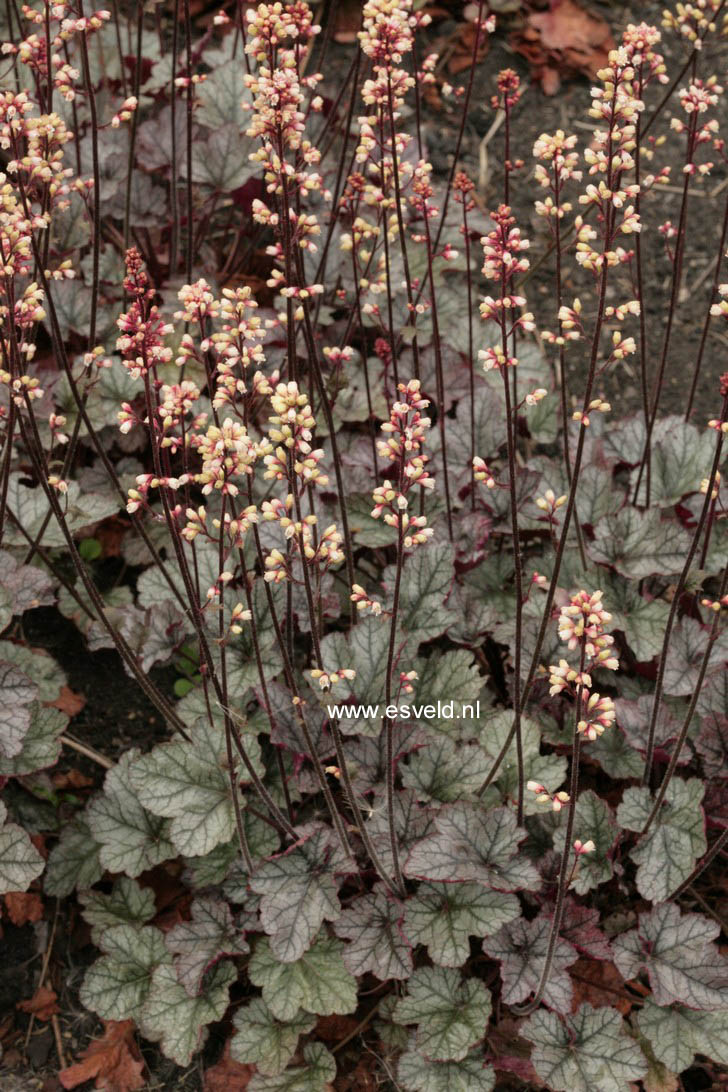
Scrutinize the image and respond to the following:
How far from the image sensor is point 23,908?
357 centimetres

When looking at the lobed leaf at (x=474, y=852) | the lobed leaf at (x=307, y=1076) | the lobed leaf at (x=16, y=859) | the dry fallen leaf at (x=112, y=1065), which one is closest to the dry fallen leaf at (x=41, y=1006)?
the dry fallen leaf at (x=112, y=1065)

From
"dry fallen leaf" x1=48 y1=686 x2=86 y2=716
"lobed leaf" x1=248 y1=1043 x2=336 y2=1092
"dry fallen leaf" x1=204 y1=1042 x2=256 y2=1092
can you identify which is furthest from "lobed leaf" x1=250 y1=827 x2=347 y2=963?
"dry fallen leaf" x1=48 y1=686 x2=86 y2=716

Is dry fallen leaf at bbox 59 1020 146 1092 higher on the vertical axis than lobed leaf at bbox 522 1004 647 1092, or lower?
lower

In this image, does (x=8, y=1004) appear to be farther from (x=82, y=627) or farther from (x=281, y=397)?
(x=281, y=397)

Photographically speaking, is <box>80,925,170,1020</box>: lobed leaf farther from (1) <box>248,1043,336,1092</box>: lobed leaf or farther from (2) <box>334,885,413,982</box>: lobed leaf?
(2) <box>334,885,413,982</box>: lobed leaf

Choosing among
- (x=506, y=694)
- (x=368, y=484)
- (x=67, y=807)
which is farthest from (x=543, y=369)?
(x=67, y=807)

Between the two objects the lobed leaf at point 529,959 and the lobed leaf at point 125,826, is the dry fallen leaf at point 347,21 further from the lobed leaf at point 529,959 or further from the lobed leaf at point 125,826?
the lobed leaf at point 529,959

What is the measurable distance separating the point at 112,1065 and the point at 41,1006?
31cm

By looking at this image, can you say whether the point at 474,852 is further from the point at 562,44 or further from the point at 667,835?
the point at 562,44

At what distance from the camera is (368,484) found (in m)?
3.85

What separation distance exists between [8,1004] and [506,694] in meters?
1.82

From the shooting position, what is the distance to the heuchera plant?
97.3 inches

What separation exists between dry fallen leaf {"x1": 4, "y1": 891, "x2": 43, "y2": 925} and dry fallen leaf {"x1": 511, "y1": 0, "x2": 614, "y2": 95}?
4649 millimetres

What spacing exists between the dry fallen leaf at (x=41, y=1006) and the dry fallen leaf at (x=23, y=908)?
0.23m
